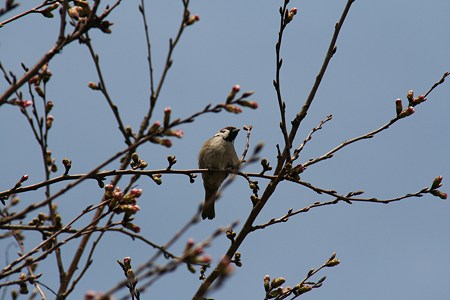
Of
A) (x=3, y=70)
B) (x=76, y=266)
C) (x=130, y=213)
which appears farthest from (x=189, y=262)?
(x=3, y=70)

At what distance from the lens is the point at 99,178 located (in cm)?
389

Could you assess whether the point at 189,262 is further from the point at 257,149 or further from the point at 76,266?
the point at 76,266

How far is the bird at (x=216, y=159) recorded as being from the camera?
8.14m

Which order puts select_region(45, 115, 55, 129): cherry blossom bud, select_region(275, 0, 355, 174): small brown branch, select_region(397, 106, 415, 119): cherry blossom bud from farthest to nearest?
1. select_region(397, 106, 415, 119): cherry blossom bud
2. select_region(275, 0, 355, 174): small brown branch
3. select_region(45, 115, 55, 129): cherry blossom bud

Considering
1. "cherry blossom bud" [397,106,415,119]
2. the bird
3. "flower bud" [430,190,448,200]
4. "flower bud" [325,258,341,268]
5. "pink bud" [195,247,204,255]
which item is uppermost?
the bird

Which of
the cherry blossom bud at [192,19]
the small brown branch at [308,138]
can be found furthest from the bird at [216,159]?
the cherry blossom bud at [192,19]

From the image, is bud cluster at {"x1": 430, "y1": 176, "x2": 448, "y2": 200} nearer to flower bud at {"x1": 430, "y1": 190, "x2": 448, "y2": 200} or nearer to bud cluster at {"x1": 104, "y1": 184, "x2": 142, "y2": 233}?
flower bud at {"x1": 430, "y1": 190, "x2": 448, "y2": 200}

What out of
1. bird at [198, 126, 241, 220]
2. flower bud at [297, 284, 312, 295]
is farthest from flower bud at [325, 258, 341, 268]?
bird at [198, 126, 241, 220]

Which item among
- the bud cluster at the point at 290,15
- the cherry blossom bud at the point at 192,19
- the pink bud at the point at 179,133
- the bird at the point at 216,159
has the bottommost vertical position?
the pink bud at the point at 179,133

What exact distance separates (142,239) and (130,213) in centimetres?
40

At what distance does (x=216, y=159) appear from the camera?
8.15 meters

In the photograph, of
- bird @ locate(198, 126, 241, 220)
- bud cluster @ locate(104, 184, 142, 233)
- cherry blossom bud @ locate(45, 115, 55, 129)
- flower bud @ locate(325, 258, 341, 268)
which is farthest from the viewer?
bird @ locate(198, 126, 241, 220)

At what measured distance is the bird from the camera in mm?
8141

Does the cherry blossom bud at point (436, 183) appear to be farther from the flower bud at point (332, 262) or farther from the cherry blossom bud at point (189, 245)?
the cherry blossom bud at point (189, 245)
